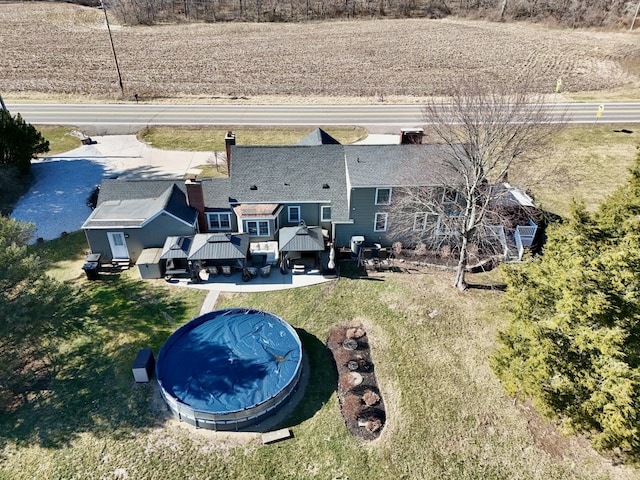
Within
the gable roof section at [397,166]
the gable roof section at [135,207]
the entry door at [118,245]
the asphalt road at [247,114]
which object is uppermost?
the gable roof section at [397,166]

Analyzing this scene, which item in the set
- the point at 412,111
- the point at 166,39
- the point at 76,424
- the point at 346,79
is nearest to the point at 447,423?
the point at 76,424

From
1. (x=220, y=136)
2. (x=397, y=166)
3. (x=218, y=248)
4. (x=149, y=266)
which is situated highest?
(x=397, y=166)

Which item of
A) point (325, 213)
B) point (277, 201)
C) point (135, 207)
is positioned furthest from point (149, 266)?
point (325, 213)

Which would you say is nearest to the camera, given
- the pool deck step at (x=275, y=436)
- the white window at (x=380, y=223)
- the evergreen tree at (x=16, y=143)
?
the pool deck step at (x=275, y=436)

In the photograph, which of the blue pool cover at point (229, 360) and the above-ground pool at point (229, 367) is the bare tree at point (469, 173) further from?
the above-ground pool at point (229, 367)

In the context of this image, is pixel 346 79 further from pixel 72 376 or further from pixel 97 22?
pixel 97 22

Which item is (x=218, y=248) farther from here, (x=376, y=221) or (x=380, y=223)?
(x=380, y=223)

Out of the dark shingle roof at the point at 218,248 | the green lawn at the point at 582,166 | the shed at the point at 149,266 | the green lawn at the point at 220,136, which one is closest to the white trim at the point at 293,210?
the dark shingle roof at the point at 218,248

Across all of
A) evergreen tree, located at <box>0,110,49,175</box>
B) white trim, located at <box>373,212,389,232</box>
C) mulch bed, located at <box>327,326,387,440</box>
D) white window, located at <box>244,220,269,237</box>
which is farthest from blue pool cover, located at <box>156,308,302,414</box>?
evergreen tree, located at <box>0,110,49,175</box>
